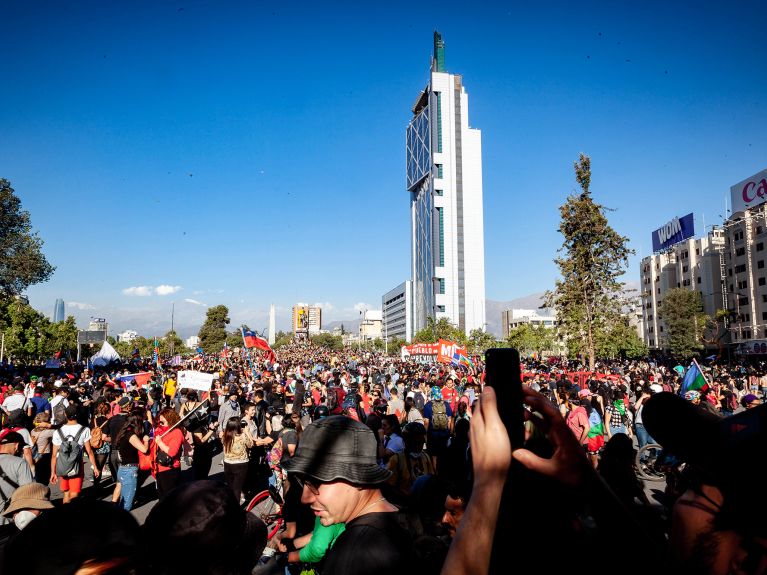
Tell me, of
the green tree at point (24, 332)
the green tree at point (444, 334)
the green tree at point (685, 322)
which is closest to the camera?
the green tree at point (24, 332)

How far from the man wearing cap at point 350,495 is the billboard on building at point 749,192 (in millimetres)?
74839

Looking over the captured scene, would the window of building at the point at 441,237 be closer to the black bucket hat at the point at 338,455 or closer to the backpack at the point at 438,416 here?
the backpack at the point at 438,416

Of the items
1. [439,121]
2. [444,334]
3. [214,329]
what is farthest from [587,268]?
[439,121]

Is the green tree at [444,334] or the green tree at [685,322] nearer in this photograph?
the green tree at [685,322]

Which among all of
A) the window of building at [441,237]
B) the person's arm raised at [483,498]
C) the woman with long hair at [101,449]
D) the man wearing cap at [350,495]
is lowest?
the woman with long hair at [101,449]

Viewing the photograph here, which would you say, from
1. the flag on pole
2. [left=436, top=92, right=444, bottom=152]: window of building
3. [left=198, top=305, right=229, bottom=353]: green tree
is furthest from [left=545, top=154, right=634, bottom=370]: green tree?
[left=436, top=92, right=444, bottom=152]: window of building

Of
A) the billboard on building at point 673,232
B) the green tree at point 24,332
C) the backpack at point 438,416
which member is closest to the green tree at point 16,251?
the green tree at point 24,332

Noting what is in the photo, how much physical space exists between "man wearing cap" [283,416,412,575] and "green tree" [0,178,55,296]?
39.8 m

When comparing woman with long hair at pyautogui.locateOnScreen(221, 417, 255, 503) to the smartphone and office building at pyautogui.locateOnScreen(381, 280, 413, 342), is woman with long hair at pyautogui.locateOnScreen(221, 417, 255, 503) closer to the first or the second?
the smartphone

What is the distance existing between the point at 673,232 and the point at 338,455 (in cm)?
9244

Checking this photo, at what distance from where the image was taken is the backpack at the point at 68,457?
24.8ft

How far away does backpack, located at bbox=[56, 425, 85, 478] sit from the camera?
7.55 metres

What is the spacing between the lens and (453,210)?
465ft

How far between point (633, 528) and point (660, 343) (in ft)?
308
